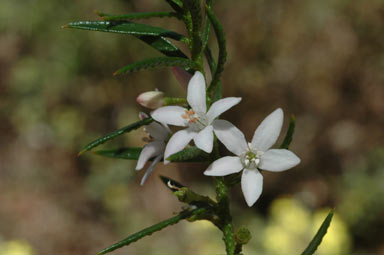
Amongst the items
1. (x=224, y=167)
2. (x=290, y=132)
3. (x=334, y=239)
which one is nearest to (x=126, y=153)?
(x=224, y=167)

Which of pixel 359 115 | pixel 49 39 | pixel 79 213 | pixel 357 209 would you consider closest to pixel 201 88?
pixel 357 209

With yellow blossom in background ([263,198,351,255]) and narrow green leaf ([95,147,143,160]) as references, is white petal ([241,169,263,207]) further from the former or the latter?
yellow blossom in background ([263,198,351,255])

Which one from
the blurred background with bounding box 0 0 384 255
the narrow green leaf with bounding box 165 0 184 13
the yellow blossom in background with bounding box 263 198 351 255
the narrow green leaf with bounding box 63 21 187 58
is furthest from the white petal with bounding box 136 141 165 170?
the blurred background with bounding box 0 0 384 255

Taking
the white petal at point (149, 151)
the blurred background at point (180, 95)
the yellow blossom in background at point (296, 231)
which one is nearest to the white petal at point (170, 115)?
the white petal at point (149, 151)

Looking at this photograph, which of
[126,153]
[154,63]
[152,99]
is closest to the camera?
[154,63]

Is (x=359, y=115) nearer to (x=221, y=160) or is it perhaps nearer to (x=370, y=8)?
(x=370, y=8)

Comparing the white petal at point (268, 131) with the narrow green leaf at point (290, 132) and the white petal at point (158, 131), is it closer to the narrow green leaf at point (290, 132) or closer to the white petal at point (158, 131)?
the narrow green leaf at point (290, 132)

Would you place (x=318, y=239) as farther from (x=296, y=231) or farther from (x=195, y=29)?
(x=296, y=231)

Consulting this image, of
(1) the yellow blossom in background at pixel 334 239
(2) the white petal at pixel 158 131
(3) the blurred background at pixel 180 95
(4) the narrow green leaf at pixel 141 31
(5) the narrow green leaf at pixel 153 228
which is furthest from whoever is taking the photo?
(3) the blurred background at pixel 180 95
